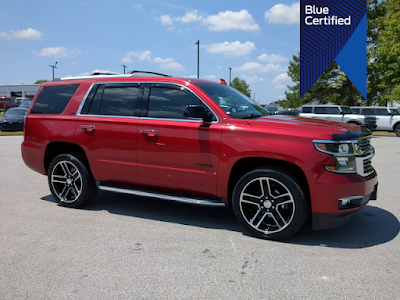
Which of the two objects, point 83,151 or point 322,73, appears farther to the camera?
point 322,73

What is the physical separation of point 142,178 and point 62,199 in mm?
1554

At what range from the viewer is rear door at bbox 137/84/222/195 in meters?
4.52

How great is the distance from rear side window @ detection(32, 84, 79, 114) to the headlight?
148 inches

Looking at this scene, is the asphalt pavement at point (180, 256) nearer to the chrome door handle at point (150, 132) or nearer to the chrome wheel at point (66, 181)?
the chrome wheel at point (66, 181)

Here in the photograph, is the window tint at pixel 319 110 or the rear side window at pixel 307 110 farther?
the rear side window at pixel 307 110

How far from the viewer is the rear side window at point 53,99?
5.77 meters

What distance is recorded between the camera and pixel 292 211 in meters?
4.22

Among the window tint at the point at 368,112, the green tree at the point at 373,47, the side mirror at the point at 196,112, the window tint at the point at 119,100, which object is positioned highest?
the green tree at the point at 373,47

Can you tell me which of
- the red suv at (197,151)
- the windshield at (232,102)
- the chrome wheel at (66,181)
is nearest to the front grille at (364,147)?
the red suv at (197,151)

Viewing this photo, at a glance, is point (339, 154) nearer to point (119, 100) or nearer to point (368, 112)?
point (119, 100)

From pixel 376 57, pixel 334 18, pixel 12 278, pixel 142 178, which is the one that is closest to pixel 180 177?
pixel 142 178

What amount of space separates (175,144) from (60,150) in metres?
2.26

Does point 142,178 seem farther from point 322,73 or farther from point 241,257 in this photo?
point 322,73

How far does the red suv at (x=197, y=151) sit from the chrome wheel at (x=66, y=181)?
16mm
